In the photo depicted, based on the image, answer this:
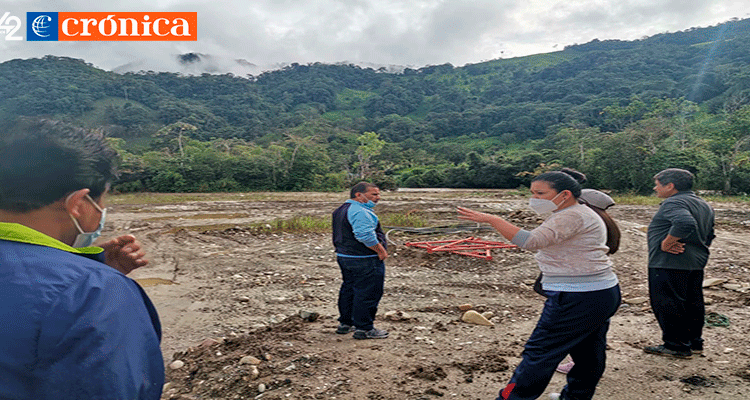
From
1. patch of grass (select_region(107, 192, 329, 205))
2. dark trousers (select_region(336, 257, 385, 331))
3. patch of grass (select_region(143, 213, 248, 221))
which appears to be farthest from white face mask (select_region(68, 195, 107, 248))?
patch of grass (select_region(107, 192, 329, 205))

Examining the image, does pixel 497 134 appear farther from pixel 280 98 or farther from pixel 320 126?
pixel 280 98

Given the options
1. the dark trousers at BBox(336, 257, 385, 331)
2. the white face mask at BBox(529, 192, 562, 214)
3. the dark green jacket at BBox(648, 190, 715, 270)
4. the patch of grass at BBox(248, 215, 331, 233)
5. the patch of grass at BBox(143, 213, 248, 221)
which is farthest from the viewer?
the patch of grass at BBox(143, 213, 248, 221)

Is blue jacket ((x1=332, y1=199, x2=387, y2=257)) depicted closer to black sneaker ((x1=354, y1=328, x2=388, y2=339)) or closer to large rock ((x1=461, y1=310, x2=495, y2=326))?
black sneaker ((x1=354, y1=328, x2=388, y2=339))

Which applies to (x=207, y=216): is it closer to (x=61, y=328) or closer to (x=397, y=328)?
(x=397, y=328)

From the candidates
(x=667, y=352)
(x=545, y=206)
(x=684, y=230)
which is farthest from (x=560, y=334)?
(x=667, y=352)

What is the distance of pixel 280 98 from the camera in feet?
350

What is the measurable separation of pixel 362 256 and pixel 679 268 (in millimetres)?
2792

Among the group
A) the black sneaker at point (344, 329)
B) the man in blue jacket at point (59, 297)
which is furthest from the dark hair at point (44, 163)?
the black sneaker at point (344, 329)

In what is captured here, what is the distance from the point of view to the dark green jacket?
3564mm

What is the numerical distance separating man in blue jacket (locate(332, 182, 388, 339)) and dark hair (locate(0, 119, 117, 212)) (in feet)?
9.93

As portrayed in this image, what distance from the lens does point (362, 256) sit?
13.9ft

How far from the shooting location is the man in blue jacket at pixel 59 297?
3.01 ft

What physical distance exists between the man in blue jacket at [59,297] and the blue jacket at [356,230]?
9.75 ft

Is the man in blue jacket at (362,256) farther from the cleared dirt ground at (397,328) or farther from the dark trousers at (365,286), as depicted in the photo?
the cleared dirt ground at (397,328)
